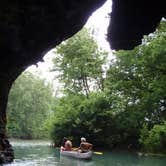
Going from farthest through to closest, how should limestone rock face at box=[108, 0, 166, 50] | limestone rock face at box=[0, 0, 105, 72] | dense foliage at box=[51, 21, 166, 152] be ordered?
dense foliage at box=[51, 21, 166, 152], limestone rock face at box=[108, 0, 166, 50], limestone rock face at box=[0, 0, 105, 72]

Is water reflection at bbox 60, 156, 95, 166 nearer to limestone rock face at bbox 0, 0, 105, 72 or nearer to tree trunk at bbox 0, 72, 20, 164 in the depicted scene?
tree trunk at bbox 0, 72, 20, 164

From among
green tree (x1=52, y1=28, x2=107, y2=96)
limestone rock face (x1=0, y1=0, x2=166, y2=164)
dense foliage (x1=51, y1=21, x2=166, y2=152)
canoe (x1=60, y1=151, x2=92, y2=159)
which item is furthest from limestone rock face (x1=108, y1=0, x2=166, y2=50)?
green tree (x1=52, y1=28, x2=107, y2=96)

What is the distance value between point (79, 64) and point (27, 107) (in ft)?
81.9

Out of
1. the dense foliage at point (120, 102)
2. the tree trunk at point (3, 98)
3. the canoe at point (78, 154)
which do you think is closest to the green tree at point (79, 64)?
the dense foliage at point (120, 102)

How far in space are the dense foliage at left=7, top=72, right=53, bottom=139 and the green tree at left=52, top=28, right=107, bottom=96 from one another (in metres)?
19.1

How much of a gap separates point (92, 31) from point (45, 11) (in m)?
43.0

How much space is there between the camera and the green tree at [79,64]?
47.1m

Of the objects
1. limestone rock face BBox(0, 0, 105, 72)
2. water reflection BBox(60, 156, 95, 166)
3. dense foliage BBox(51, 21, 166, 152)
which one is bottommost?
water reflection BBox(60, 156, 95, 166)

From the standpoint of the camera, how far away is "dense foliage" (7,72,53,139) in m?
67.4

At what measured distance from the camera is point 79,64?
154 ft

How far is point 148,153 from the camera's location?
3669 cm

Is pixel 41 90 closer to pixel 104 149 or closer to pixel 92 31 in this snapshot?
pixel 92 31

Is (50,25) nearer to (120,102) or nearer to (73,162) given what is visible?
(73,162)

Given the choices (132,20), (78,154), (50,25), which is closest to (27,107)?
(78,154)
